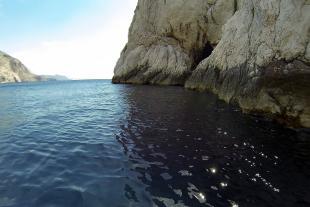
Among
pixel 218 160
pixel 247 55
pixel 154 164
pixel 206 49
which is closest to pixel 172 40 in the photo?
pixel 206 49

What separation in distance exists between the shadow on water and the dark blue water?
3 cm

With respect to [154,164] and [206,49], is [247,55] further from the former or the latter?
[206,49]

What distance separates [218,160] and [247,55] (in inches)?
643

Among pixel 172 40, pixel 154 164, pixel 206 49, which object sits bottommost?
pixel 154 164

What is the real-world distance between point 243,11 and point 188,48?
31.0 meters

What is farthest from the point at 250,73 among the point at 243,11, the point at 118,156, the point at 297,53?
the point at 118,156

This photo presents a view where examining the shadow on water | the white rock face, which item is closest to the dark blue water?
the shadow on water

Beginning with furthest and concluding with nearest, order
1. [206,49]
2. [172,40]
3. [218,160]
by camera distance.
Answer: [172,40], [206,49], [218,160]

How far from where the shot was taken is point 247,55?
82.8ft

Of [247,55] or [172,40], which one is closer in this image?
[247,55]

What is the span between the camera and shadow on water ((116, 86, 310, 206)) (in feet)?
28.2

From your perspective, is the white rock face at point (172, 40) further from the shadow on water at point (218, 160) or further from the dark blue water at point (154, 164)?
the dark blue water at point (154, 164)

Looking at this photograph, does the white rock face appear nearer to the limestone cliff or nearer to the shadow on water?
the limestone cliff

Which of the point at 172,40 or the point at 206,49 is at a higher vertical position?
the point at 172,40
